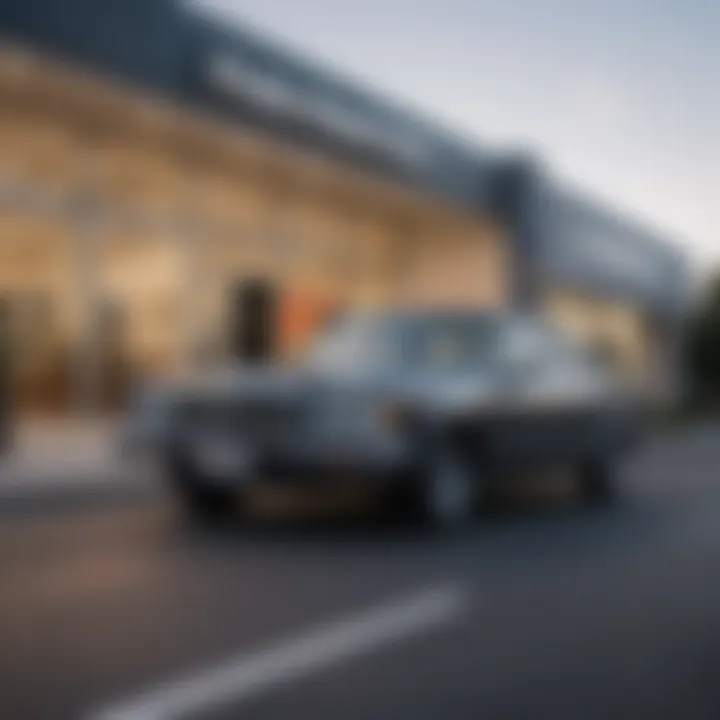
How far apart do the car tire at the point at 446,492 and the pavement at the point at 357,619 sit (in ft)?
0.51

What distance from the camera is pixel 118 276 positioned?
17.1 metres

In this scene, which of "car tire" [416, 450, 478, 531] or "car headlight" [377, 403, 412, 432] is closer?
"car headlight" [377, 403, 412, 432]

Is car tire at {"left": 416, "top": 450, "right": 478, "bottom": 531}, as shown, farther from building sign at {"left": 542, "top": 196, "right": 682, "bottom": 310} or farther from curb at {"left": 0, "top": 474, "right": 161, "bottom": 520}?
building sign at {"left": 542, "top": 196, "right": 682, "bottom": 310}

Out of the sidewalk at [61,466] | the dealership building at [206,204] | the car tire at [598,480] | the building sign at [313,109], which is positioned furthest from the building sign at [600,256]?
the car tire at [598,480]

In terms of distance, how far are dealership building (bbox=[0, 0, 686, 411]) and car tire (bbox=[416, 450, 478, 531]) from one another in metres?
3.39

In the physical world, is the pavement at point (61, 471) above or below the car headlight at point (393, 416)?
below

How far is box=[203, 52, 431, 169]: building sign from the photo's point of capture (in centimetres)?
1453

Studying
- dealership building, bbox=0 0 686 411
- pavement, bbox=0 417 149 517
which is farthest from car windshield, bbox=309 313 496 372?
dealership building, bbox=0 0 686 411

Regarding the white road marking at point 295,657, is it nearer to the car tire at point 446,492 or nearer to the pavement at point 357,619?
the pavement at point 357,619

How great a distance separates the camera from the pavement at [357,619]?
10.7 feet

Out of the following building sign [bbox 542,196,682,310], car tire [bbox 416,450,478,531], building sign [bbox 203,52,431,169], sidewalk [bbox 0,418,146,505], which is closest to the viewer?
car tire [bbox 416,450,478,531]

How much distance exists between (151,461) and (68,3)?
6.96 meters

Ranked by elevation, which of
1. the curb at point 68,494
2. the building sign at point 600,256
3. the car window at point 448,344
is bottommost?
the curb at point 68,494

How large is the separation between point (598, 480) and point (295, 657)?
17.7 feet
